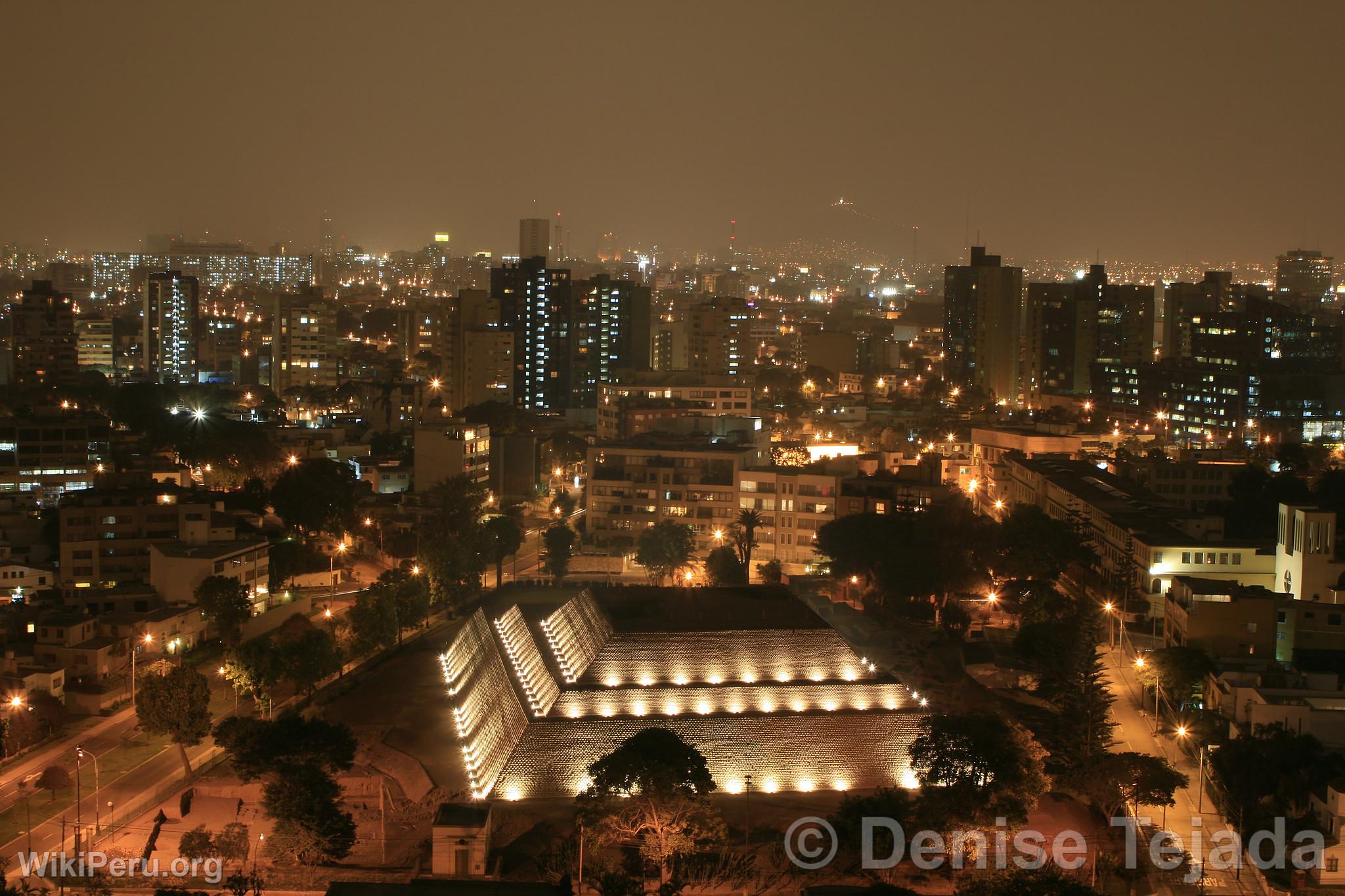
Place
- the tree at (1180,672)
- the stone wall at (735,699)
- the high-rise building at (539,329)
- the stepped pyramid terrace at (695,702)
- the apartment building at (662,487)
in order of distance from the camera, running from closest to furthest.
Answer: the stepped pyramid terrace at (695,702) < the stone wall at (735,699) < the tree at (1180,672) < the apartment building at (662,487) < the high-rise building at (539,329)

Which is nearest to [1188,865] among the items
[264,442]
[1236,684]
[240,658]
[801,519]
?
[1236,684]

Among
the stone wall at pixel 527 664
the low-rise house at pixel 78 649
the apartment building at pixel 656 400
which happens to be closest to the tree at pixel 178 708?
the low-rise house at pixel 78 649

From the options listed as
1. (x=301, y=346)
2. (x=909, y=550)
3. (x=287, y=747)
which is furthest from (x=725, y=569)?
(x=301, y=346)

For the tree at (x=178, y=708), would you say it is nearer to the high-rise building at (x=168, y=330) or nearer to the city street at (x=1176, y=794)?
the city street at (x=1176, y=794)

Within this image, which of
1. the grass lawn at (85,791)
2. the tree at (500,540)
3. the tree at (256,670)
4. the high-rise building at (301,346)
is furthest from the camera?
the high-rise building at (301,346)

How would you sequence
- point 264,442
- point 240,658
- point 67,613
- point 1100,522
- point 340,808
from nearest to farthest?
1. point 340,808
2. point 240,658
3. point 67,613
4. point 1100,522
5. point 264,442

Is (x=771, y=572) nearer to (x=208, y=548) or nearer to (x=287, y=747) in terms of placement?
(x=208, y=548)

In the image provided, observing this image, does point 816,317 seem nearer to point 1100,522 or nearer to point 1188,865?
point 1100,522
